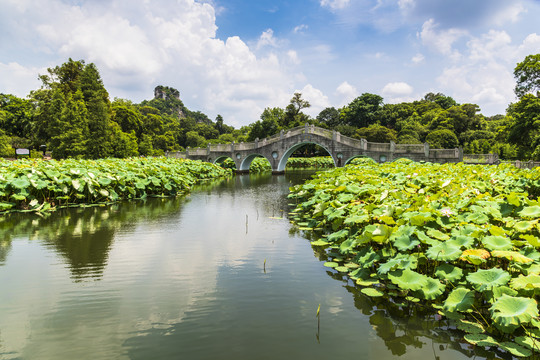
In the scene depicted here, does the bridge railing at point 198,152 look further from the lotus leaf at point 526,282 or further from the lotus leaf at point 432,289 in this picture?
the lotus leaf at point 526,282

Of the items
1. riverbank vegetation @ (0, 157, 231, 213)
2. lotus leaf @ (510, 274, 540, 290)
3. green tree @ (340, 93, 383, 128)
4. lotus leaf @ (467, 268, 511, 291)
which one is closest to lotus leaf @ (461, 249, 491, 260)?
lotus leaf @ (467, 268, 511, 291)

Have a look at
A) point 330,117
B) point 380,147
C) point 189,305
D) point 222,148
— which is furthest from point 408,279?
point 330,117

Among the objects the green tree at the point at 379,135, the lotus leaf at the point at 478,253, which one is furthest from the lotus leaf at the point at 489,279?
the green tree at the point at 379,135

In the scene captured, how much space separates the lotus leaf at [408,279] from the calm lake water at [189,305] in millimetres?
516

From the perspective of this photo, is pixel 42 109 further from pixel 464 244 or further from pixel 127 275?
pixel 464 244

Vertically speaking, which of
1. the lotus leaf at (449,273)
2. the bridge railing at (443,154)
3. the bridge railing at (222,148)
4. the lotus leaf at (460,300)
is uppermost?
the bridge railing at (222,148)

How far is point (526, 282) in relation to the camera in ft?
8.95

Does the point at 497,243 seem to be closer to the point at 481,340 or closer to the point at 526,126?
the point at 481,340

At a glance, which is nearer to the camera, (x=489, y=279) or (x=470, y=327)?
(x=489, y=279)

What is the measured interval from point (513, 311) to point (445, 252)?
904 millimetres

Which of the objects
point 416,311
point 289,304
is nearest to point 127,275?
point 289,304

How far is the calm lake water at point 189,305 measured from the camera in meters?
3.05

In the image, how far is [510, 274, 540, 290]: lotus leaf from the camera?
2620 millimetres

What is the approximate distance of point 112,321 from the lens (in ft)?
11.6
